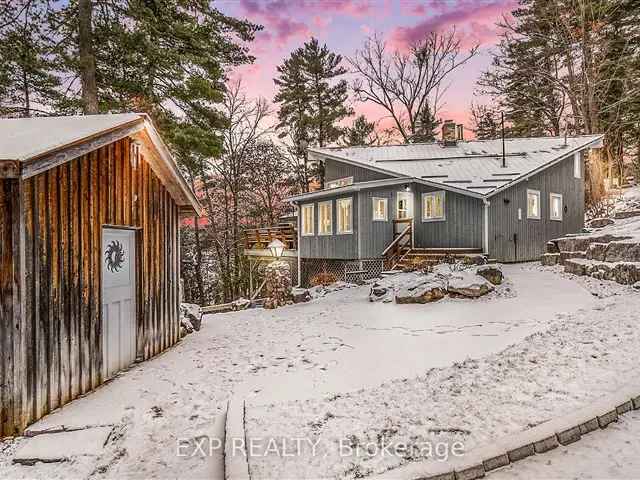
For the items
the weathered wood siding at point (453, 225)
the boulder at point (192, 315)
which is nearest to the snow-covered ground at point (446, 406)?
the boulder at point (192, 315)

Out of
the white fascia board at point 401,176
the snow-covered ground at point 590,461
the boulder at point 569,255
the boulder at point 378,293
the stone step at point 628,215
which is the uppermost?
the white fascia board at point 401,176

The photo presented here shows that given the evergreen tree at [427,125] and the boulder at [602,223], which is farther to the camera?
the evergreen tree at [427,125]

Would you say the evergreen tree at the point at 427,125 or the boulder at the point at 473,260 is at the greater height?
the evergreen tree at the point at 427,125

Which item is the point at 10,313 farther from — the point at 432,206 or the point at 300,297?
the point at 432,206

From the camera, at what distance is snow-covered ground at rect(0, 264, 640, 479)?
322cm

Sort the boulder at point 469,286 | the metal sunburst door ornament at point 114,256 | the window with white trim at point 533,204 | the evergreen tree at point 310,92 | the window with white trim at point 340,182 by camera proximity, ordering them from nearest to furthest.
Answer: the metal sunburst door ornament at point 114,256 → the boulder at point 469,286 → the window with white trim at point 533,204 → the window with white trim at point 340,182 → the evergreen tree at point 310,92

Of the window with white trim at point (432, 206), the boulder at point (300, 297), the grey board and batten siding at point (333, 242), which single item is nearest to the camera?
the boulder at point (300, 297)

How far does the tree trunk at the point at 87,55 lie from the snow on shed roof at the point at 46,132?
5.81 m

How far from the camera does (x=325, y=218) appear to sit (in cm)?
1731

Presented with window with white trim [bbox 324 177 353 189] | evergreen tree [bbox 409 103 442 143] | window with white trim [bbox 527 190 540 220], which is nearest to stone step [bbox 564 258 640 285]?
window with white trim [bbox 527 190 540 220]

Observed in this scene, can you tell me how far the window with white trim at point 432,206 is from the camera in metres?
14.8

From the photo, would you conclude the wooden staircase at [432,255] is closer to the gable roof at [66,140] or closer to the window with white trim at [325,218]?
the window with white trim at [325,218]

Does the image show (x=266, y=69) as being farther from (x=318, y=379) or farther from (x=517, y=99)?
(x=318, y=379)

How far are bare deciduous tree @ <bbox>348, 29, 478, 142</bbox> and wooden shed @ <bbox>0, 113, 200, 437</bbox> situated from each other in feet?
78.6
